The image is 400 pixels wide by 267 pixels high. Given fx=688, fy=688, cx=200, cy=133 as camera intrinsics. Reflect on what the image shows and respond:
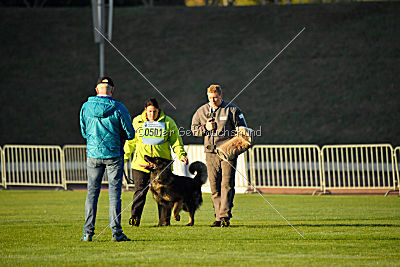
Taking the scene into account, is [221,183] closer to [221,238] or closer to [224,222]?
[224,222]

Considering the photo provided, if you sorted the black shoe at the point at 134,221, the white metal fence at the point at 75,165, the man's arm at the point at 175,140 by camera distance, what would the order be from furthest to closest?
1. the white metal fence at the point at 75,165
2. the black shoe at the point at 134,221
3. the man's arm at the point at 175,140

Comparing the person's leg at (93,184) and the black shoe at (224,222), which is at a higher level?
the person's leg at (93,184)

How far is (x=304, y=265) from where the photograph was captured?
22.3 feet

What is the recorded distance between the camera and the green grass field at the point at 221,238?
723 centimetres

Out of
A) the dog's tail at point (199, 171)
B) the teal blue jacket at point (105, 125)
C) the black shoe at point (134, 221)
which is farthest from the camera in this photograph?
the dog's tail at point (199, 171)

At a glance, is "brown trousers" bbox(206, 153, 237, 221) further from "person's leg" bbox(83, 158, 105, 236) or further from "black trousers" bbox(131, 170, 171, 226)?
"person's leg" bbox(83, 158, 105, 236)

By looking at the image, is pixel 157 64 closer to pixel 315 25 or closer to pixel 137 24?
pixel 137 24

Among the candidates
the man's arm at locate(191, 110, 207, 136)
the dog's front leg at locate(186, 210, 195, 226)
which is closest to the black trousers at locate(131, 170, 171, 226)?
the dog's front leg at locate(186, 210, 195, 226)

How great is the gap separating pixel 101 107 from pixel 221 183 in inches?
101

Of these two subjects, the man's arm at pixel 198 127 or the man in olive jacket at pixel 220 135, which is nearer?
the man in olive jacket at pixel 220 135

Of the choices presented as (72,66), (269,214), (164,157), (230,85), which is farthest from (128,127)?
(72,66)

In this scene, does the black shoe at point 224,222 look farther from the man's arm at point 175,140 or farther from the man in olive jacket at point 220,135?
the man's arm at point 175,140

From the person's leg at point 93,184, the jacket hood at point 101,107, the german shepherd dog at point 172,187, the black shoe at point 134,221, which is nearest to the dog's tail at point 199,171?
the german shepherd dog at point 172,187

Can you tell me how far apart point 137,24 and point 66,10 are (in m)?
4.33
